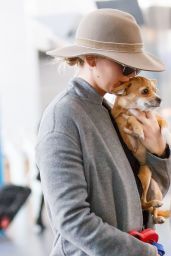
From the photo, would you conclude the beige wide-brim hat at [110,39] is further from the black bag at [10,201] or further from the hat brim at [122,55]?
the black bag at [10,201]

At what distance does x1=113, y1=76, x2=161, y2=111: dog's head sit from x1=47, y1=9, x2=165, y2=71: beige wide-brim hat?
0.17 meters

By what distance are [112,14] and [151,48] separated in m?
0.77

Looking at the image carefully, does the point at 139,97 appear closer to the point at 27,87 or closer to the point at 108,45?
the point at 108,45

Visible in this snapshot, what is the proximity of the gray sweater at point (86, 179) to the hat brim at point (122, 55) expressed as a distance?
3.1 inches

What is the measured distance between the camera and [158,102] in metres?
1.29

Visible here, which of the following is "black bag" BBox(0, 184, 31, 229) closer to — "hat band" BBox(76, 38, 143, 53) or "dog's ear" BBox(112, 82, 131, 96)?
"dog's ear" BBox(112, 82, 131, 96)

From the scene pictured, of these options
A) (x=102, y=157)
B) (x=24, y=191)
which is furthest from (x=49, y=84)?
(x=102, y=157)

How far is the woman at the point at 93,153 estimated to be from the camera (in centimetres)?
101

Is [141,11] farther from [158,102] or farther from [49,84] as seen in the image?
[49,84]

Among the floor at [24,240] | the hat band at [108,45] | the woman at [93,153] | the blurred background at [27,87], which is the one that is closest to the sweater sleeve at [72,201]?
the woman at [93,153]

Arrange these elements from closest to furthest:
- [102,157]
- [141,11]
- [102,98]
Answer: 1. [102,157]
2. [102,98]
3. [141,11]

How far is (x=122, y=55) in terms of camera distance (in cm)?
108

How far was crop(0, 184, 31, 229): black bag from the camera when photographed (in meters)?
3.22

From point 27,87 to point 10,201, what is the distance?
113 centimetres
